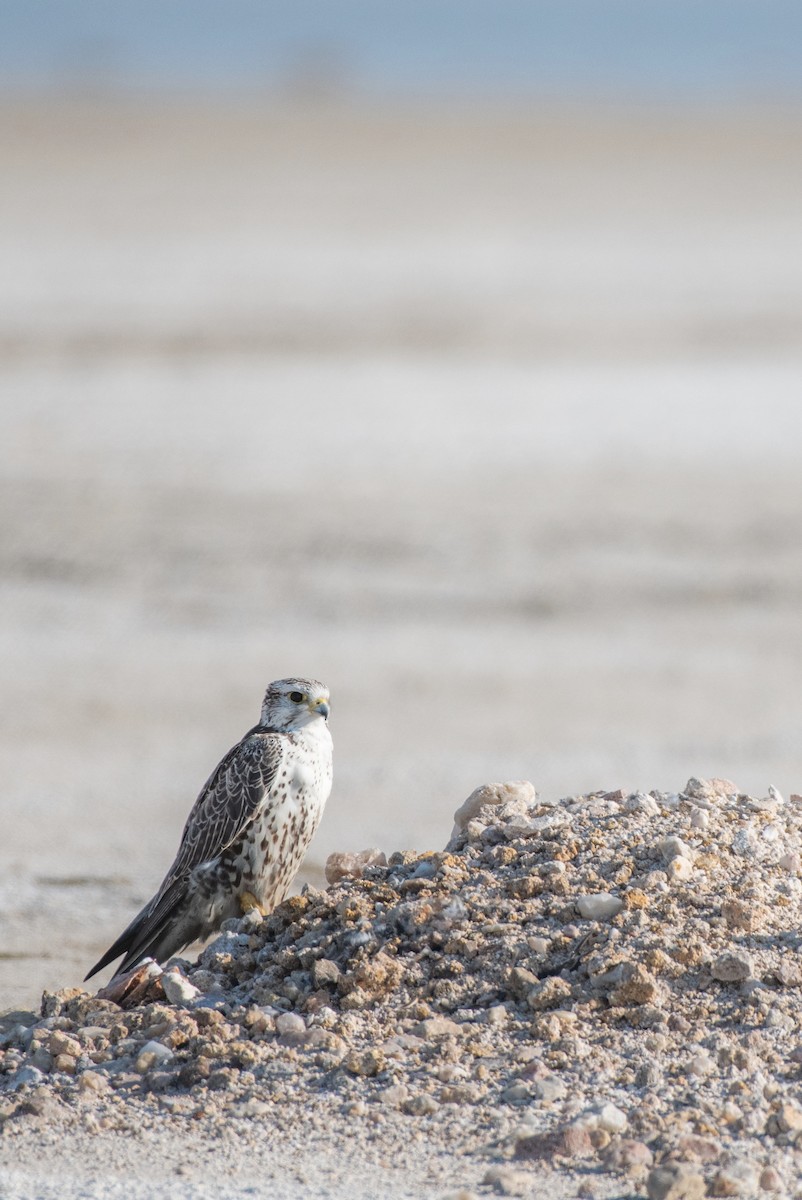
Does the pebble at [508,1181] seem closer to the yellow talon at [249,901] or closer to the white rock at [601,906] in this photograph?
the white rock at [601,906]

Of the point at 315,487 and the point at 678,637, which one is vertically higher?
the point at 315,487

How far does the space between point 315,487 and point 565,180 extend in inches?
495

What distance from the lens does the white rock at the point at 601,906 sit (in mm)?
4637

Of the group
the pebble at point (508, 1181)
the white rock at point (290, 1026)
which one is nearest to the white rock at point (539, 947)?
the white rock at point (290, 1026)

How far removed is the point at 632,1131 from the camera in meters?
4.05

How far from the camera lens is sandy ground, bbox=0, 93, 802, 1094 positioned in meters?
7.96

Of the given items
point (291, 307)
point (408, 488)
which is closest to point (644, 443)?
point (408, 488)

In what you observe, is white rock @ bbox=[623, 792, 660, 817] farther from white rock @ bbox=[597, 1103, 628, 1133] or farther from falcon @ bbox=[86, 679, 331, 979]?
white rock @ bbox=[597, 1103, 628, 1133]

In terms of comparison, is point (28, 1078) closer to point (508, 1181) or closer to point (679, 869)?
point (508, 1181)

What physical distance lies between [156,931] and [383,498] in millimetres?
7099

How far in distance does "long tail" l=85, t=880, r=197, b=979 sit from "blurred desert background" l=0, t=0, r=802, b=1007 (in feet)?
1.41

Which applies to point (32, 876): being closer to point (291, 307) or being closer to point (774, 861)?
point (774, 861)

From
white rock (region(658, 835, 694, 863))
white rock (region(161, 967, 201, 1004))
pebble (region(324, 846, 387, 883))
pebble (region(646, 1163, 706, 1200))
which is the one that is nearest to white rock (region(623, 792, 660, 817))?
white rock (region(658, 835, 694, 863))

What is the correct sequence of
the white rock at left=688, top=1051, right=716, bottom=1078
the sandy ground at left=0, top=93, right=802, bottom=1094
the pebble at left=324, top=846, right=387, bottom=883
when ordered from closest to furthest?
the white rock at left=688, top=1051, right=716, bottom=1078
the pebble at left=324, top=846, right=387, bottom=883
the sandy ground at left=0, top=93, right=802, bottom=1094
